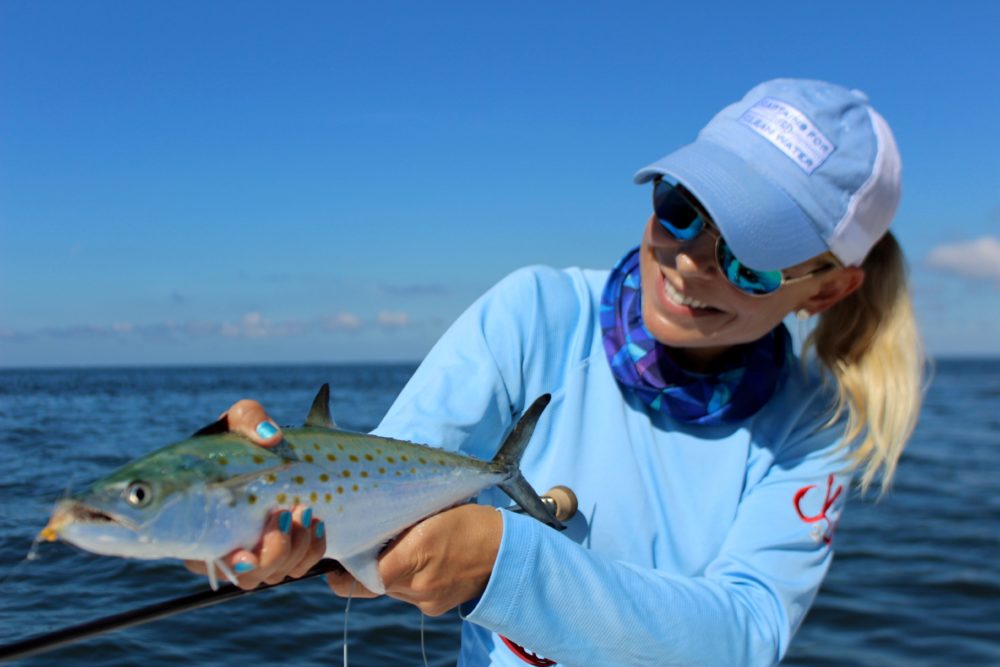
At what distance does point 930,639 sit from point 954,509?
6.17 meters

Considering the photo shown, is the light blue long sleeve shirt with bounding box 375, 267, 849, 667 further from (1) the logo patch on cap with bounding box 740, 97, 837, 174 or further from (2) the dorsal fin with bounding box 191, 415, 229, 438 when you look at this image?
(1) the logo patch on cap with bounding box 740, 97, 837, 174

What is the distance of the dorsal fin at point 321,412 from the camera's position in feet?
6.54

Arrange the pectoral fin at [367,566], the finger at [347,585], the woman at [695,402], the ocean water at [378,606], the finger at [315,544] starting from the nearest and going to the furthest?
1. the finger at [315,544]
2. the pectoral fin at [367,566]
3. the finger at [347,585]
4. the woman at [695,402]
5. the ocean water at [378,606]

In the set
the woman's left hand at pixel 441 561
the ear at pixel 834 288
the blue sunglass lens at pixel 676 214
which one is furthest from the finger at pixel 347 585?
the ear at pixel 834 288

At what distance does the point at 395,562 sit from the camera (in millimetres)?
1843

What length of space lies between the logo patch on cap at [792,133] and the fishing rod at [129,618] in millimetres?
1583

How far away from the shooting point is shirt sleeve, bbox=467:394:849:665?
1.99 m

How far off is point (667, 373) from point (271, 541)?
1350 mm

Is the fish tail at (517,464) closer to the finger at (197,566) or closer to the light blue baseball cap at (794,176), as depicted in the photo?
the light blue baseball cap at (794,176)

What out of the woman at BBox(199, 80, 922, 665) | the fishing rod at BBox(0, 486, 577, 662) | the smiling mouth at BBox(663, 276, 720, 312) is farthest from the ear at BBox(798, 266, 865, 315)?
the fishing rod at BBox(0, 486, 577, 662)

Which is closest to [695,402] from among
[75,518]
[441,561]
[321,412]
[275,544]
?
[441,561]

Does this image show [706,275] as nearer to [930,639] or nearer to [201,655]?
[201,655]

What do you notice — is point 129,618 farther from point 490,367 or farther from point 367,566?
point 490,367

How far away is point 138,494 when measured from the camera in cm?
145
